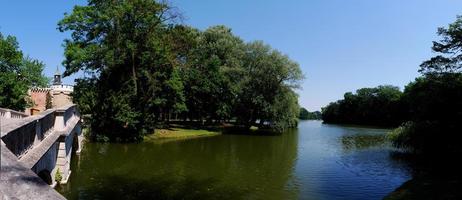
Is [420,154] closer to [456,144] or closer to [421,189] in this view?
[456,144]

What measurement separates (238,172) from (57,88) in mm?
57155

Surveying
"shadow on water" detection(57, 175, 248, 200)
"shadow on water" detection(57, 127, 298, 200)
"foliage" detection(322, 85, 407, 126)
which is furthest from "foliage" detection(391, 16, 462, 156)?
"foliage" detection(322, 85, 407, 126)

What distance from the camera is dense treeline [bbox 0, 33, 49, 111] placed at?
31453 millimetres

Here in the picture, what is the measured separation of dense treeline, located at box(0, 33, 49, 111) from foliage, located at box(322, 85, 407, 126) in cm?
9145

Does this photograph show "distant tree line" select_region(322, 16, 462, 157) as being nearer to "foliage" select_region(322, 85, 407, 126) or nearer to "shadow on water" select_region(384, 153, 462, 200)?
"shadow on water" select_region(384, 153, 462, 200)

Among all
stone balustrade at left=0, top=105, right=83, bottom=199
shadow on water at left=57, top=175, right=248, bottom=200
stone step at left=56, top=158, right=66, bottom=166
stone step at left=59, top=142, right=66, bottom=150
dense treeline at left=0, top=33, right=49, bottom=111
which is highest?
dense treeline at left=0, top=33, right=49, bottom=111

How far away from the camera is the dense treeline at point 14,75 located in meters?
31.5

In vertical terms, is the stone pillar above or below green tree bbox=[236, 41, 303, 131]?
below

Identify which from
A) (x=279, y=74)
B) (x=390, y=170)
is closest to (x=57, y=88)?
(x=279, y=74)

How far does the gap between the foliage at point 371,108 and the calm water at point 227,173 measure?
260 feet

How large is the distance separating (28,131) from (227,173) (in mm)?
15022

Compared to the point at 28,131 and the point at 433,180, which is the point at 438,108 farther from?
the point at 28,131

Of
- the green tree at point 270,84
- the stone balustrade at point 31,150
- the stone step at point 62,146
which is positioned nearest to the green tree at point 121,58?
the stone balustrade at point 31,150

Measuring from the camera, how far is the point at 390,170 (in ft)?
87.4
